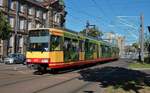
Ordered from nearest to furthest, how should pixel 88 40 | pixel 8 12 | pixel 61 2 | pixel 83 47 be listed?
pixel 83 47
pixel 88 40
pixel 8 12
pixel 61 2

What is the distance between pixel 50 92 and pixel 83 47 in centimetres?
1832

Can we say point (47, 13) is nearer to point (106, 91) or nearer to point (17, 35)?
point (17, 35)

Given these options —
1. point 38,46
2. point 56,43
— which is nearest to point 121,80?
point 56,43

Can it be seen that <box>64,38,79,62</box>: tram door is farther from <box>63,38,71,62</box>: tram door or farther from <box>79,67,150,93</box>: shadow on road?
<box>79,67,150,93</box>: shadow on road

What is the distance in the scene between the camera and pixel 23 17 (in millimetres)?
69125

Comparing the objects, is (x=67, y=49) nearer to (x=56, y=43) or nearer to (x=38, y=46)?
(x=56, y=43)

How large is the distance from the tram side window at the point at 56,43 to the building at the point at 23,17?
31.7 meters

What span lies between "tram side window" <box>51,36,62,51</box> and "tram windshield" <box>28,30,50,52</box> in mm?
406

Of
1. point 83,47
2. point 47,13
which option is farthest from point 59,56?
point 47,13

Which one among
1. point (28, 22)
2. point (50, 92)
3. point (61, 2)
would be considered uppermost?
point (61, 2)

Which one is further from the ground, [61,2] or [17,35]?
[61,2]

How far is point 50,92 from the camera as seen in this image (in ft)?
52.6

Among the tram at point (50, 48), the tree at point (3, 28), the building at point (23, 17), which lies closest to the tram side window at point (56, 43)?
the tram at point (50, 48)

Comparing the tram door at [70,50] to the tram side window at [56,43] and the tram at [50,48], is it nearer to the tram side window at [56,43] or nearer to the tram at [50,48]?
the tram at [50,48]
